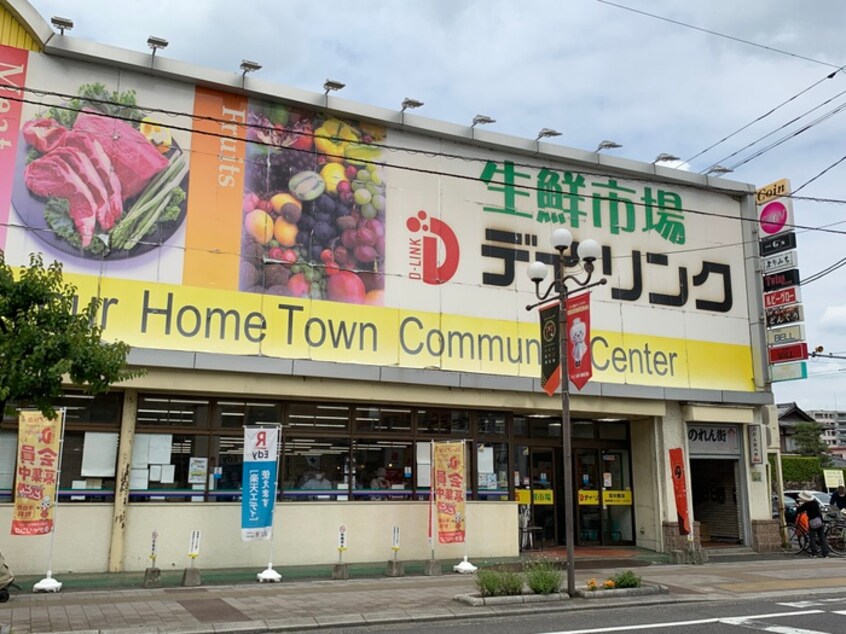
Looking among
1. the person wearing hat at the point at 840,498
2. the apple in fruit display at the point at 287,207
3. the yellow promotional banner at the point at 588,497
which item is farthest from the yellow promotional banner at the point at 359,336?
the person wearing hat at the point at 840,498

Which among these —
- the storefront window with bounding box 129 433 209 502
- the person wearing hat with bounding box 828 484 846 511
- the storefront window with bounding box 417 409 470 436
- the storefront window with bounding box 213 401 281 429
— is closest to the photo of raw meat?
the storefront window with bounding box 213 401 281 429

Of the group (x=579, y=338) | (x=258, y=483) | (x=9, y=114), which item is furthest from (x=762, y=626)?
(x=9, y=114)

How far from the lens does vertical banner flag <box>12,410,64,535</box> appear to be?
1256 cm

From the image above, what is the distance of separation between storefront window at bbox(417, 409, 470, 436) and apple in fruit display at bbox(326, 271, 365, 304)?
2.99 m

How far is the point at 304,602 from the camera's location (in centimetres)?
1166

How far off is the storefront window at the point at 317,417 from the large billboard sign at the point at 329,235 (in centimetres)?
122

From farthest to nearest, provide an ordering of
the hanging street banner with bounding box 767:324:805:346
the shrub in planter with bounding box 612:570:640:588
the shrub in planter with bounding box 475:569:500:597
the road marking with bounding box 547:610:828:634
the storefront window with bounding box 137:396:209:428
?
the hanging street banner with bounding box 767:324:805:346, the storefront window with bounding box 137:396:209:428, the shrub in planter with bounding box 612:570:640:588, the shrub in planter with bounding box 475:569:500:597, the road marking with bounding box 547:610:828:634

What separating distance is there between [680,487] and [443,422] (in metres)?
5.92

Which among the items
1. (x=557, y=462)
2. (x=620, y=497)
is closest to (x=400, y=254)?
(x=557, y=462)

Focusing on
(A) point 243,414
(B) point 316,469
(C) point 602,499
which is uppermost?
(A) point 243,414

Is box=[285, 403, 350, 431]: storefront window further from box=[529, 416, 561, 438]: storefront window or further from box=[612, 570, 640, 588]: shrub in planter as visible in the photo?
box=[612, 570, 640, 588]: shrub in planter

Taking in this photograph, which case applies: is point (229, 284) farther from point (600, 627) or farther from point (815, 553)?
point (815, 553)

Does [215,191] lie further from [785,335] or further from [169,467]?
[785,335]

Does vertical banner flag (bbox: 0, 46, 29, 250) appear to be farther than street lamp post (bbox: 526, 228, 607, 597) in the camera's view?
Yes
